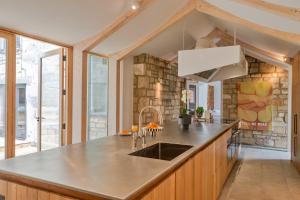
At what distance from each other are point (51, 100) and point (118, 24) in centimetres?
193

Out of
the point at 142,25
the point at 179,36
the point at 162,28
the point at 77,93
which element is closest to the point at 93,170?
the point at 77,93

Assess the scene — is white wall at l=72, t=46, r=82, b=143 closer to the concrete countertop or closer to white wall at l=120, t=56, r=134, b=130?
white wall at l=120, t=56, r=134, b=130

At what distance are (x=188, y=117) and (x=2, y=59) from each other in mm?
2803

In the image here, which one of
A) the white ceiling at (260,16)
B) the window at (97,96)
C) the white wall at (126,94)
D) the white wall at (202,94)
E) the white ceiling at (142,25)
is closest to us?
the white ceiling at (260,16)

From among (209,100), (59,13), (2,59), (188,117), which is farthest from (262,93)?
(2,59)

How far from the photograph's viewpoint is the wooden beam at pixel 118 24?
344 cm

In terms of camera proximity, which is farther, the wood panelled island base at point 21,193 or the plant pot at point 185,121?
the plant pot at point 185,121

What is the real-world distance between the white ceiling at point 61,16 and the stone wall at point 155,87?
1805mm

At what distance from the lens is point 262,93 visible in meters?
7.22

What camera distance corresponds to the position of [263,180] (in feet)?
13.5

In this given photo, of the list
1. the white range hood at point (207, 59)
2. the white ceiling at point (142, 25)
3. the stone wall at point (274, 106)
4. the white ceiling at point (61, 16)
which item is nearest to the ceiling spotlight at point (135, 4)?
the white ceiling at point (61, 16)

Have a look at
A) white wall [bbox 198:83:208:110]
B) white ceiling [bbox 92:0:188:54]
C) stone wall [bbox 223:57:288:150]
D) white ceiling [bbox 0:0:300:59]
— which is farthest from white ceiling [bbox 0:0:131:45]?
white wall [bbox 198:83:208:110]

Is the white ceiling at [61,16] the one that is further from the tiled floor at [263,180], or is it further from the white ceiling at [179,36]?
the tiled floor at [263,180]

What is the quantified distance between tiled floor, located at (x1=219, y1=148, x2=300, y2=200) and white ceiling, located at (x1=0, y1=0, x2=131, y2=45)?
124 inches
